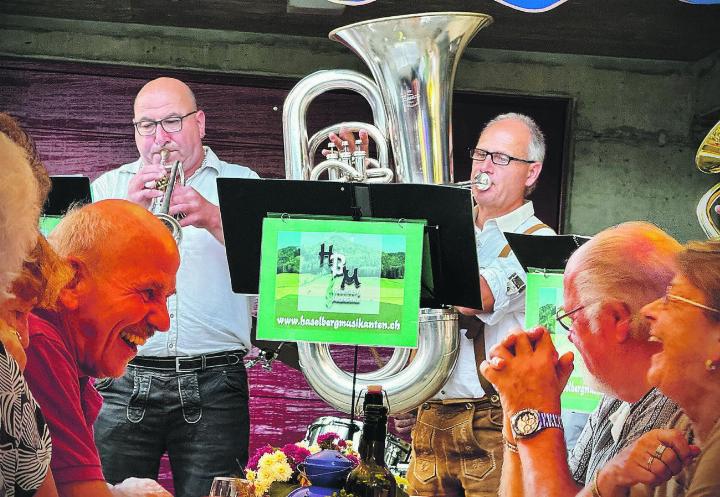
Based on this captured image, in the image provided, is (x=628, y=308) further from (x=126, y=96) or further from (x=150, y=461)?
(x=126, y=96)

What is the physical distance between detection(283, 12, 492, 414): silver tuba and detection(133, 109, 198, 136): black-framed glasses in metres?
0.37

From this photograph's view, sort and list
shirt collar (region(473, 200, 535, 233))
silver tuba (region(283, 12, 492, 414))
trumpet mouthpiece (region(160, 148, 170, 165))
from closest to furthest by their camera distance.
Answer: silver tuba (region(283, 12, 492, 414))
trumpet mouthpiece (region(160, 148, 170, 165))
shirt collar (region(473, 200, 535, 233))

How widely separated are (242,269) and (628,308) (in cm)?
95

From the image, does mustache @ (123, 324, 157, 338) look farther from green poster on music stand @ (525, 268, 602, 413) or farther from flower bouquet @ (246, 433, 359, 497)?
green poster on music stand @ (525, 268, 602, 413)

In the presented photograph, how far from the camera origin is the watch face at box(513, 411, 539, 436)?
8.30 feet

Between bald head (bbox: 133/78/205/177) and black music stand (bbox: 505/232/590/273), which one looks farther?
bald head (bbox: 133/78/205/177)

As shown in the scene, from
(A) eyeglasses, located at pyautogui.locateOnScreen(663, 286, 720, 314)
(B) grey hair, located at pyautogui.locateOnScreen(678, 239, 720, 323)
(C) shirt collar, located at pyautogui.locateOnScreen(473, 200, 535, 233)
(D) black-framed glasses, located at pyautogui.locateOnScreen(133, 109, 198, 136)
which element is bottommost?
(A) eyeglasses, located at pyautogui.locateOnScreen(663, 286, 720, 314)

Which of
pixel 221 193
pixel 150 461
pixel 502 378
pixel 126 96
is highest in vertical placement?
pixel 126 96

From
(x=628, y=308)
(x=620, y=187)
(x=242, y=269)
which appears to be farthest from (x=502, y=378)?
(x=620, y=187)

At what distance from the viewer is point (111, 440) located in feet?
10.1

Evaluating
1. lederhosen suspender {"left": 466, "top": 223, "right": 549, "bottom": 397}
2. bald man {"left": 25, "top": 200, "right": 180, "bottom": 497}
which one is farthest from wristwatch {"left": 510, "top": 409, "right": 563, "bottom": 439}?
bald man {"left": 25, "top": 200, "right": 180, "bottom": 497}

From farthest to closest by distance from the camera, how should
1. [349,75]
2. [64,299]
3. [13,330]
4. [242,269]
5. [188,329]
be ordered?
1. [188,329]
2. [349,75]
3. [242,269]
4. [64,299]
5. [13,330]

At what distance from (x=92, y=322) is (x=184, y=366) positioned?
63 cm

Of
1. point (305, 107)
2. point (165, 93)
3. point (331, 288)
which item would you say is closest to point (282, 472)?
point (331, 288)
